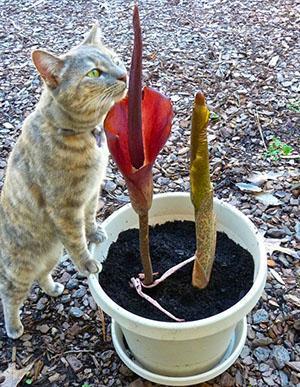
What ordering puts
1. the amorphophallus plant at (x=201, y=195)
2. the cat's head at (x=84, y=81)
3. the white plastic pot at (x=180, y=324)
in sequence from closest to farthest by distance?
1. the amorphophallus plant at (x=201, y=195)
2. the white plastic pot at (x=180, y=324)
3. the cat's head at (x=84, y=81)

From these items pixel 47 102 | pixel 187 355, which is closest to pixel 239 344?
pixel 187 355

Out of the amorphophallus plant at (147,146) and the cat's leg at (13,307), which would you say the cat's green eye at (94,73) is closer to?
the amorphophallus plant at (147,146)

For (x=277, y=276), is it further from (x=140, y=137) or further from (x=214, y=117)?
(x=214, y=117)

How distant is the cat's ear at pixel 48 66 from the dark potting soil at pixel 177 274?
1.59 ft

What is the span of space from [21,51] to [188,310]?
7.39ft

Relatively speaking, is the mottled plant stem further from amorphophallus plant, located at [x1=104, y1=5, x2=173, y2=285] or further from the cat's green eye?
the cat's green eye

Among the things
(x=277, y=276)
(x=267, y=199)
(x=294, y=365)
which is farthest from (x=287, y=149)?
(x=294, y=365)

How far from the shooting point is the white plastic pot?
4.27ft

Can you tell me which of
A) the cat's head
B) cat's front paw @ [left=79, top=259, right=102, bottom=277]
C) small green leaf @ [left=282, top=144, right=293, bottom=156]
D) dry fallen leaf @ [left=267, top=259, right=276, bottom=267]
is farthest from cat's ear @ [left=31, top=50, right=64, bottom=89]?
small green leaf @ [left=282, top=144, right=293, bottom=156]

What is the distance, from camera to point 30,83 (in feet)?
9.61

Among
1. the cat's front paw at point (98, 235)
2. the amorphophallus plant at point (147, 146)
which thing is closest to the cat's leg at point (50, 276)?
the cat's front paw at point (98, 235)

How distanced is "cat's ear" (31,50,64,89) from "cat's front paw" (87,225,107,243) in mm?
424

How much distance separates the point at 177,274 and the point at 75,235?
11.8 inches

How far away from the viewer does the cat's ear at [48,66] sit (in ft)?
4.48
